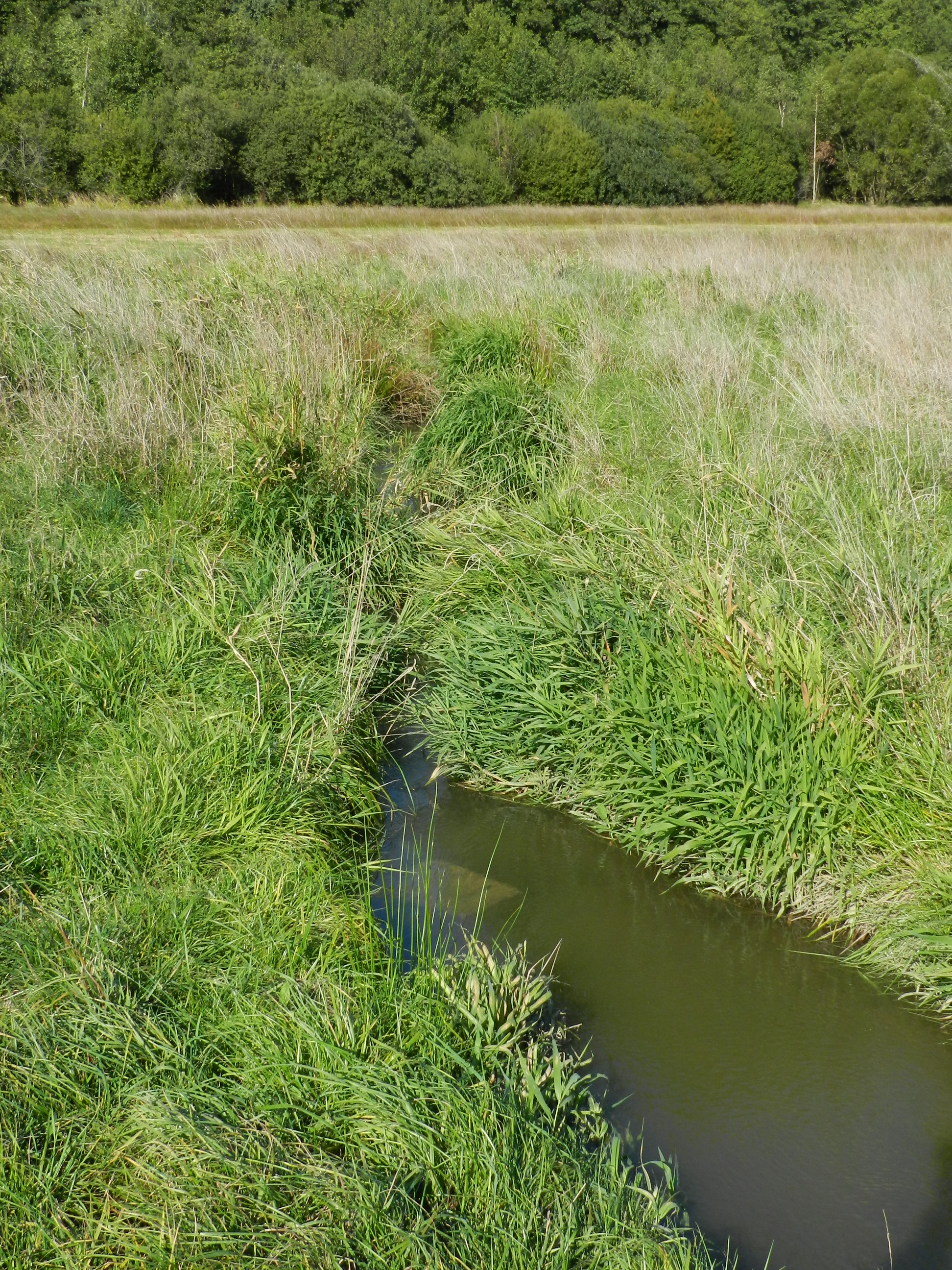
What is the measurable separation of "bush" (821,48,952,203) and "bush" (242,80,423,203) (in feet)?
72.4

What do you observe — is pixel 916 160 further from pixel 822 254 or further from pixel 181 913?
pixel 181 913

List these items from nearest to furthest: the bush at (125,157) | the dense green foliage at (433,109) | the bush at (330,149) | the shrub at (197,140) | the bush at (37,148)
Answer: the bush at (37,148)
the bush at (125,157)
the shrub at (197,140)
the dense green foliage at (433,109)
the bush at (330,149)

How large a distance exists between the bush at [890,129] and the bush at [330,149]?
72.4ft

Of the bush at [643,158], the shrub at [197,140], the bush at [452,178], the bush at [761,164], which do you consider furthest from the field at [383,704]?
the bush at [761,164]

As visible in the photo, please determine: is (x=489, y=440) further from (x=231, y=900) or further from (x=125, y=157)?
(x=125, y=157)

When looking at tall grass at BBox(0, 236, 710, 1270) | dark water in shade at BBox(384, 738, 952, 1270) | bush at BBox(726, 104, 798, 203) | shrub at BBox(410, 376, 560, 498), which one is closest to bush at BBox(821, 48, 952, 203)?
bush at BBox(726, 104, 798, 203)

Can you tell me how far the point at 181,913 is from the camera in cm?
282

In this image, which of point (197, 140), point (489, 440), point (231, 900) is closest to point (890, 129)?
point (197, 140)

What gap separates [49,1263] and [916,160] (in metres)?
52.2

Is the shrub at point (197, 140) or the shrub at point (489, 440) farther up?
the shrub at point (197, 140)

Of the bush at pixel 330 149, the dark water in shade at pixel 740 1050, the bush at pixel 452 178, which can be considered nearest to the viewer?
the dark water in shade at pixel 740 1050

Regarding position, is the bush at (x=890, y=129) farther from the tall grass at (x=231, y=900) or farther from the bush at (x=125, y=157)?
the tall grass at (x=231, y=900)

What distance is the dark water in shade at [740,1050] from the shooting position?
2.36 metres

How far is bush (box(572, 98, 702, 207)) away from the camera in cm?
4253
